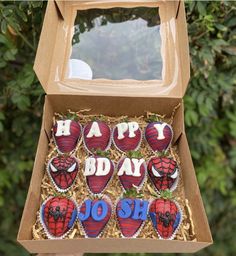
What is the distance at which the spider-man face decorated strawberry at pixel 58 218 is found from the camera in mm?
1500

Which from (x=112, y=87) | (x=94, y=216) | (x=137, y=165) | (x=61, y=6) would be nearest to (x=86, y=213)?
(x=94, y=216)

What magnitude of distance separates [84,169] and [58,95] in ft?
0.95

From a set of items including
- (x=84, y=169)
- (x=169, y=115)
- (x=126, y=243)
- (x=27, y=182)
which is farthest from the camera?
(x=27, y=182)

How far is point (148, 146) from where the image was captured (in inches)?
68.1

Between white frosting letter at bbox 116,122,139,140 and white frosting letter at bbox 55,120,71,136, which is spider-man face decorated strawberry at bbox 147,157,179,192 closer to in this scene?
white frosting letter at bbox 116,122,139,140

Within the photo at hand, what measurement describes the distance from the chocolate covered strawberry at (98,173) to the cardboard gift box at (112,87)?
A: 0.18 meters

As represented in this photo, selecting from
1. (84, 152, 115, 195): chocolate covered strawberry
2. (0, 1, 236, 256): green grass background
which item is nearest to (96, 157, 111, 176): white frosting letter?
(84, 152, 115, 195): chocolate covered strawberry

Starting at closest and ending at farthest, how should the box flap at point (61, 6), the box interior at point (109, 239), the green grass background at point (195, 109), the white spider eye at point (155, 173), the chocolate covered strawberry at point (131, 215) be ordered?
1. the box interior at point (109, 239)
2. the chocolate covered strawberry at point (131, 215)
3. the white spider eye at point (155, 173)
4. the box flap at point (61, 6)
5. the green grass background at point (195, 109)

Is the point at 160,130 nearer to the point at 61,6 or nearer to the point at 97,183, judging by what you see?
the point at 97,183

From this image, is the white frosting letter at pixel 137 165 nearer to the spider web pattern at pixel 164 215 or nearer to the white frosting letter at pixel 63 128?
the spider web pattern at pixel 164 215

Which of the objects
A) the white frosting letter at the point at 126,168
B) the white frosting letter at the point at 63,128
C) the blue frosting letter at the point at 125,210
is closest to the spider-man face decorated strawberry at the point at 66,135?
the white frosting letter at the point at 63,128

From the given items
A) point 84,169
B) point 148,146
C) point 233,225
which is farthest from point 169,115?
point 233,225

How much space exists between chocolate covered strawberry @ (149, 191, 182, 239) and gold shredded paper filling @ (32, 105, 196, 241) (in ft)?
0.09

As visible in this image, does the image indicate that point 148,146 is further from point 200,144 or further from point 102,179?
point 200,144
